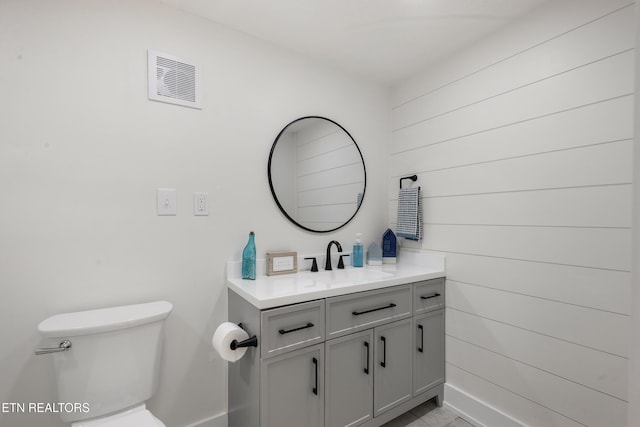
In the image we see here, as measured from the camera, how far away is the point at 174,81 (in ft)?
A: 5.27

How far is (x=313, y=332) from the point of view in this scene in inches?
57.9

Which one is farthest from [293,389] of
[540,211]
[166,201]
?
[540,211]

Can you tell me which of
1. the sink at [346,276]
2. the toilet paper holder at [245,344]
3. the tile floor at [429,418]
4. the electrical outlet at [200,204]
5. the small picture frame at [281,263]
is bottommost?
the tile floor at [429,418]

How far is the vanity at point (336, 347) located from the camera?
4.51ft

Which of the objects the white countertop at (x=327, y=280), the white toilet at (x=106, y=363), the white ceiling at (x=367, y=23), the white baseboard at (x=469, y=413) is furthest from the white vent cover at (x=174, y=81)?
the white baseboard at (x=469, y=413)

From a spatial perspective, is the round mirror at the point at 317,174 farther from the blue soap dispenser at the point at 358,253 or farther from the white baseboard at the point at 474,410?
the white baseboard at the point at 474,410

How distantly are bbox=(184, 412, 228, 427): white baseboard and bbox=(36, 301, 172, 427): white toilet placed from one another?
18.0 inches

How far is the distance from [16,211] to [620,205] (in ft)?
8.44

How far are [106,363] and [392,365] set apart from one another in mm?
1400

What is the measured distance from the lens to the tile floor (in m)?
1.83

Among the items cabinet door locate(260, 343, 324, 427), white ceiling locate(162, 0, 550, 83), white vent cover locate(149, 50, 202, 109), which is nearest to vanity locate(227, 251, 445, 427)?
cabinet door locate(260, 343, 324, 427)

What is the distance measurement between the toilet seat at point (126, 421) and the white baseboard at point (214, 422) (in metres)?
0.48

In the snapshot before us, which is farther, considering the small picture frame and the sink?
the small picture frame

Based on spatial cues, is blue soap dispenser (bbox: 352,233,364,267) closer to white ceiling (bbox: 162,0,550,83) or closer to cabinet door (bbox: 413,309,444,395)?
cabinet door (bbox: 413,309,444,395)
